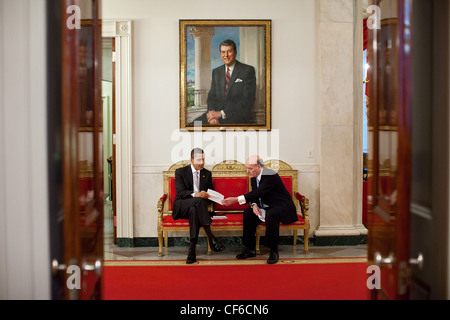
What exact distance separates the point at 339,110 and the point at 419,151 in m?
3.28

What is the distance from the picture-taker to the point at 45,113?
2.09m

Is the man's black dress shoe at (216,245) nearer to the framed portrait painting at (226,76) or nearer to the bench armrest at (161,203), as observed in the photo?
the bench armrest at (161,203)

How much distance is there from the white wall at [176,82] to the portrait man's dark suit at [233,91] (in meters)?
0.38

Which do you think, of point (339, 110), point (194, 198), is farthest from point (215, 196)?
point (339, 110)

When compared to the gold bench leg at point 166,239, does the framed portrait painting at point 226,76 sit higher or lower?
higher

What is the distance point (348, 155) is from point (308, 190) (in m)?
0.75

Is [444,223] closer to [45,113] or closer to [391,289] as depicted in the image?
[391,289]

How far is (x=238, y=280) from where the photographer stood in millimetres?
3789

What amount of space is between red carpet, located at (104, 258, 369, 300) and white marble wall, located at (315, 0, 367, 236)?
94cm

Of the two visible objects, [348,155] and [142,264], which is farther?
[348,155]

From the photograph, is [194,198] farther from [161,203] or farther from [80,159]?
[80,159]

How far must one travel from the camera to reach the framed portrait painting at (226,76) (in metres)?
5.35

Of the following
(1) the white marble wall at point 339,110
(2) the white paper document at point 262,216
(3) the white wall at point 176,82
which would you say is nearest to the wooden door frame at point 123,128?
(3) the white wall at point 176,82
